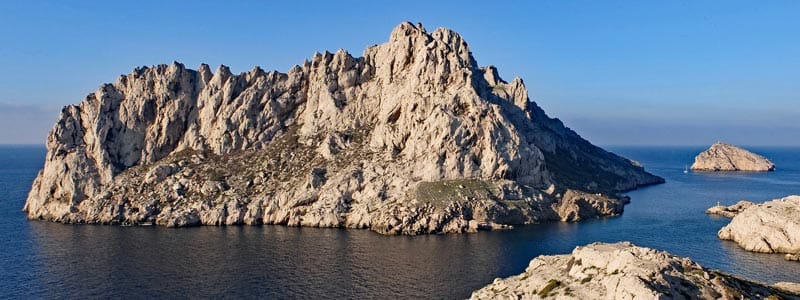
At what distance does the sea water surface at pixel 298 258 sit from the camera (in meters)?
86.7

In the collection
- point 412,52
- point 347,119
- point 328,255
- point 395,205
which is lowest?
point 328,255

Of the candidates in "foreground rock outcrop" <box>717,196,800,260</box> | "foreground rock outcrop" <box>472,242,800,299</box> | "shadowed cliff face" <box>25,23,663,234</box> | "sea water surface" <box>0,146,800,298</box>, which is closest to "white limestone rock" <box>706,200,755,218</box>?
"sea water surface" <box>0,146,800,298</box>

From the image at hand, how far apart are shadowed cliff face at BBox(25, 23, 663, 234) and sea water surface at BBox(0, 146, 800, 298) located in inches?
316

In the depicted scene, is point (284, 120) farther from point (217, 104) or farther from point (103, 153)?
point (103, 153)

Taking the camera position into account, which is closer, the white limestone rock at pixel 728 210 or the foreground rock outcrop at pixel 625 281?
the foreground rock outcrop at pixel 625 281

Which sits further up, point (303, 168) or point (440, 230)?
point (303, 168)

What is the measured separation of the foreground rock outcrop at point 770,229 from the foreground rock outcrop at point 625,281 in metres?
46.2

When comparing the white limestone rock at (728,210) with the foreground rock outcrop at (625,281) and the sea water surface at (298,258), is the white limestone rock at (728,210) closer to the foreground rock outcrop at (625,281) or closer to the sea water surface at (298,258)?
the sea water surface at (298,258)

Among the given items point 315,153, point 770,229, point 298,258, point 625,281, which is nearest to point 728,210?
point 770,229

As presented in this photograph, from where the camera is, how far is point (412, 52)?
583 ft

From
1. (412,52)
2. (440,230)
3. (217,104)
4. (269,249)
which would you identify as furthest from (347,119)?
(269,249)

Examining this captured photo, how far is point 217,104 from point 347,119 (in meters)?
41.5

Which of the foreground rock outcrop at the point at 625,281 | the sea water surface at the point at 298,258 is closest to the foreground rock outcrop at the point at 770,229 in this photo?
the sea water surface at the point at 298,258

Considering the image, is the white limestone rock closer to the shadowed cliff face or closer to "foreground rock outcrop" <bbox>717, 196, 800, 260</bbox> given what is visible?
the shadowed cliff face
